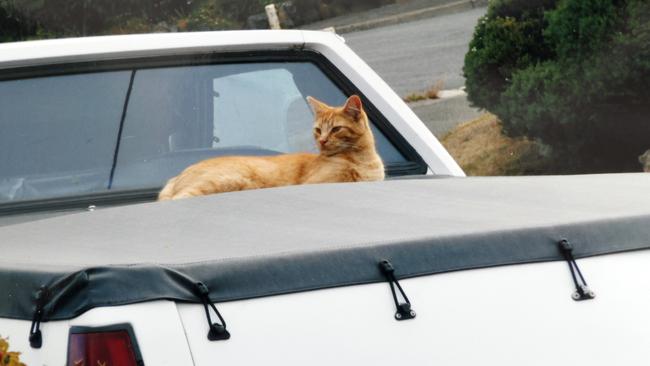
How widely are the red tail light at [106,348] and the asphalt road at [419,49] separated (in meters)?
15.6

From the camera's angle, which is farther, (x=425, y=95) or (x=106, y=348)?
(x=425, y=95)

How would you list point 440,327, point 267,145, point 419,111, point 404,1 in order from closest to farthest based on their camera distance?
point 440,327
point 267,145
point 419,111
point 404,1

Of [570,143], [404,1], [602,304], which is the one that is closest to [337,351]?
[602,304]

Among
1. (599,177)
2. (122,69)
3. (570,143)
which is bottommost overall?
(599,177)

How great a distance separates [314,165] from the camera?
493 centimetres

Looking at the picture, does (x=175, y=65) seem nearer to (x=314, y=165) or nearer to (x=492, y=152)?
(x=314, y=165)

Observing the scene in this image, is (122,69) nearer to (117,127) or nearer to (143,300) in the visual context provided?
(117,127)

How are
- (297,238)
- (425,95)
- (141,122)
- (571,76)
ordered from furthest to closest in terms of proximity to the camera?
(425,95) → (571,76) → (141,122) → (297,238)

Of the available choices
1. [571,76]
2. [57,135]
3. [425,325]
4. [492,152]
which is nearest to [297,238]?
[425,325]

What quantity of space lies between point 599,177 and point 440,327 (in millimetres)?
1610

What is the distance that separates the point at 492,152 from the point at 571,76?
2391 mm

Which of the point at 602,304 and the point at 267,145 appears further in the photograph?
the point at 267,145

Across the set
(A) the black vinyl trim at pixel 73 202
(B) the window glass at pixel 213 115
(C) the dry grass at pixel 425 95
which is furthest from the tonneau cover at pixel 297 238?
(C) the dry grass at pixel 425 95

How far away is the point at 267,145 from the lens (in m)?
4.92
